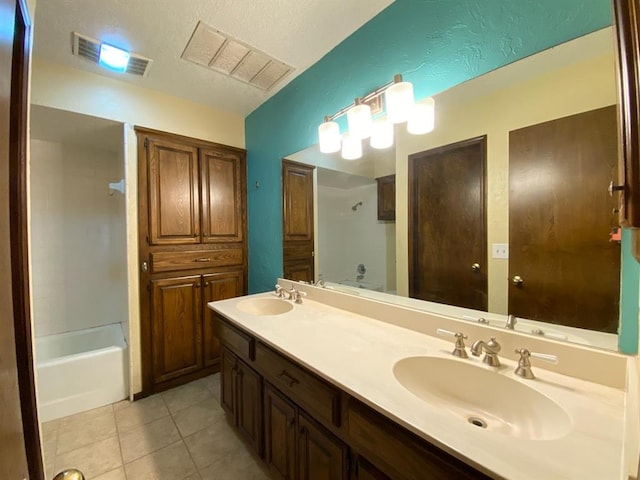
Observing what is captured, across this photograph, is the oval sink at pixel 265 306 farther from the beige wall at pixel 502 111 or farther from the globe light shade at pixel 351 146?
the beige wall at pixel 502 111

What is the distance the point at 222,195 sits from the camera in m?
2.45

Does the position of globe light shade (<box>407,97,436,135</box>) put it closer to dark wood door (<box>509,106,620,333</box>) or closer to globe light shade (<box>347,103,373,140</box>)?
globe light shade (<box>347,103,373,140</box>)

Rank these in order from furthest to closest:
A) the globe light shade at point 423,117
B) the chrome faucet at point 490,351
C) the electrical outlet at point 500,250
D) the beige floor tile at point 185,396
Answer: the beige floor tile at point 185,396
the globe light shade at point 423,117
the electrical outlet at point 500,250
the chrome faucet at point 490,351

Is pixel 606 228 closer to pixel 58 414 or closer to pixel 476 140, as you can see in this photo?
pixel 476 140

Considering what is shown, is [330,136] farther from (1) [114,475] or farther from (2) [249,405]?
(1) [114,475]

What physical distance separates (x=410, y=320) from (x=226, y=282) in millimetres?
1797

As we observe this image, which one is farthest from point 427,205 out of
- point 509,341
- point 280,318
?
point 280,318

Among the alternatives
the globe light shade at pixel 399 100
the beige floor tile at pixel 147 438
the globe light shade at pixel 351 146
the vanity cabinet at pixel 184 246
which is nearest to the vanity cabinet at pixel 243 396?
the beige floor tile at pixel 147 438

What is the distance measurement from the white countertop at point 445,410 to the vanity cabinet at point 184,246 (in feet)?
4.06

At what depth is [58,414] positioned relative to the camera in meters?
1.85

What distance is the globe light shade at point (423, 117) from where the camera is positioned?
121cm

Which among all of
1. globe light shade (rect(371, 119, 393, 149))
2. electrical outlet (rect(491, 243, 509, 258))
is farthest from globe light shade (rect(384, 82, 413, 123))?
electrical outlet (rect(491, 243, 509, 258))

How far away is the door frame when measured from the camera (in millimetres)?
537

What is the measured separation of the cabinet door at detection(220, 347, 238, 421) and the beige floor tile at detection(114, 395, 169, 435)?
2.03 feet
